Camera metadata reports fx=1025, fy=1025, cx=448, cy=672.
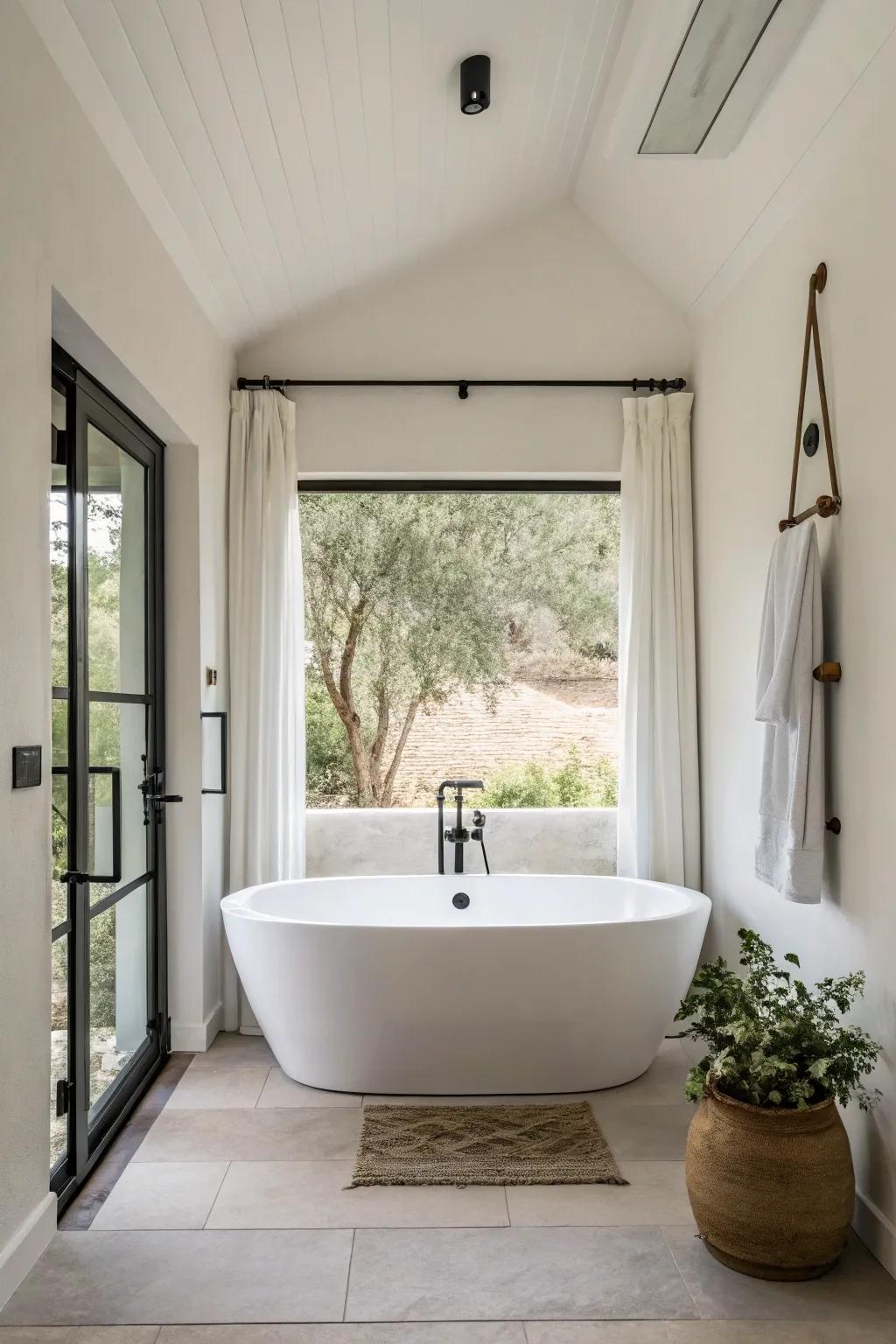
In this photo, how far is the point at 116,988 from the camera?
3.09m

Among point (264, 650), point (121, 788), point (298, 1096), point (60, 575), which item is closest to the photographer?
point (60, 575)

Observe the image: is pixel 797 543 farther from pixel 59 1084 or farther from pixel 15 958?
pixel 59 1084

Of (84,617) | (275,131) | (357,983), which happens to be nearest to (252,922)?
(357,983)

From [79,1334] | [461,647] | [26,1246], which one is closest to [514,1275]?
[79,1334]

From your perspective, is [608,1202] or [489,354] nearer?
[608,1202]

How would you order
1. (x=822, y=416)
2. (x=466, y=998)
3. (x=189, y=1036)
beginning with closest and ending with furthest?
(x=822, y=416), (x=466, y=998), (x=189, y=1036)

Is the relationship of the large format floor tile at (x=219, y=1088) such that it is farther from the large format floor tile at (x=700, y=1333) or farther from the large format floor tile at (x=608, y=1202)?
the large format floor tile at (x=700, y=1333)

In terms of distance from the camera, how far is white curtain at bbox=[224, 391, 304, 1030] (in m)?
3.98

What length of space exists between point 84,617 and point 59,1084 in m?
1.19

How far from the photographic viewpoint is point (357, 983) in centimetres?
312

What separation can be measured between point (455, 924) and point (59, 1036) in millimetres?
1467

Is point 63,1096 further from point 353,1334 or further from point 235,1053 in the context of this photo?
point 235,1053

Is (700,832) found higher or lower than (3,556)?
lower

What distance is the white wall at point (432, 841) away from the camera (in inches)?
165
